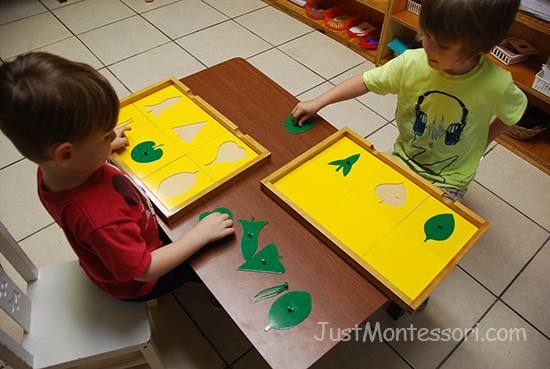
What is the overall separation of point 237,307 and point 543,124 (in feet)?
6.69

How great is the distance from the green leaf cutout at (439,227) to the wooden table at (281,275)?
0.22m

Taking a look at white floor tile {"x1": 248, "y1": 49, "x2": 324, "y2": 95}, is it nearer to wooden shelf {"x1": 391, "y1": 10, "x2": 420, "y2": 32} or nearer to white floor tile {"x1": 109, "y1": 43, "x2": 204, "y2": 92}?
white floor tile {"x1": 109, "y1": 43, "x2": 204, "y2": 92}

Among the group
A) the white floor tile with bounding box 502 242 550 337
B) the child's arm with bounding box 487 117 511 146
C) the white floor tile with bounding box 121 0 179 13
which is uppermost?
the child's arm with bounding box 487 117 511 146

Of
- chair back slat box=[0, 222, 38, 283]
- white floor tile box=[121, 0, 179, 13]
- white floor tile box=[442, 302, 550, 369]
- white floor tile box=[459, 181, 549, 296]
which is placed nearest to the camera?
chair back slat box=[0, 222, 38, 283]

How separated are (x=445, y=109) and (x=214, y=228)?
795 millimetres

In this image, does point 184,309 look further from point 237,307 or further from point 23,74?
point 23,74

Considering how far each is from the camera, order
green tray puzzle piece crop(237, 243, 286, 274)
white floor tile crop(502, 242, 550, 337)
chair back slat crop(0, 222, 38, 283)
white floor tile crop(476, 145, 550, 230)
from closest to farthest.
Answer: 1. green tray puzzle piece crop(237, 243, 286, 274)
2. chair back slat crop(0, 222, 38, 283)
3. white floor tile crop(502, 242, 550, 337)
4. white floor tile crop(476, 145, 550, 230)

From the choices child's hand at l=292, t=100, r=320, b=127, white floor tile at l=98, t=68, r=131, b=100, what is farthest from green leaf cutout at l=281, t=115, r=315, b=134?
white floor tile at l=98, t=68, r=131, b=100

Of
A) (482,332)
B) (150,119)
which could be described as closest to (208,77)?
(150,119)

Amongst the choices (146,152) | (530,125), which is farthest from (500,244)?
(146,152)

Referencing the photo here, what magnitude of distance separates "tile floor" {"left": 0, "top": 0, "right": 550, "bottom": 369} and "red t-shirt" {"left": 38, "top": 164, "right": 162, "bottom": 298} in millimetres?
642

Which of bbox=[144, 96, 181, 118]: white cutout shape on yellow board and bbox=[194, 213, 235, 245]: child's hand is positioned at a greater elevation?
bbox=[144, 96, 181, 118]: white cutout shape on yellow board

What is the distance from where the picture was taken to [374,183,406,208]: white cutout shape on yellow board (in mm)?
968

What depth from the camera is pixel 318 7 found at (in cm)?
282
